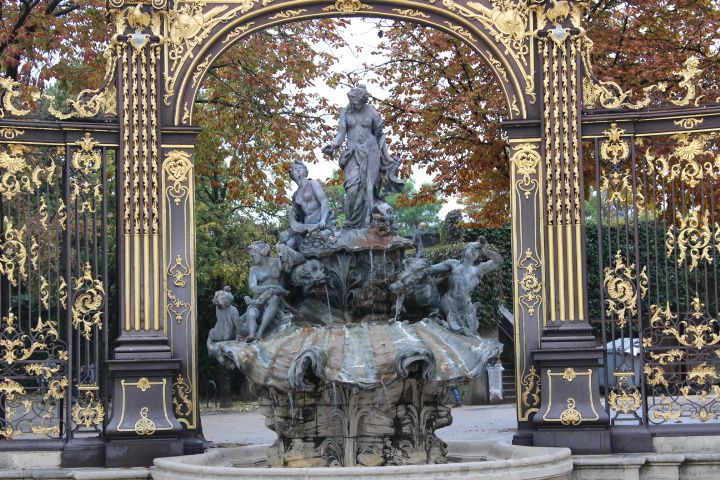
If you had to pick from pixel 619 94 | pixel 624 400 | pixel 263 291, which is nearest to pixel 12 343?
pixel 263 291

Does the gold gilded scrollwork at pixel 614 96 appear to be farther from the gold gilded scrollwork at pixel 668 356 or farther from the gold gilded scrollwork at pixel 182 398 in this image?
the gold gilded scrollwork at pixel 182 398

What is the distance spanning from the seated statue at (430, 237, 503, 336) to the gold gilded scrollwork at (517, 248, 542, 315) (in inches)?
13.3

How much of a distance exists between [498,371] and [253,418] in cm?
518

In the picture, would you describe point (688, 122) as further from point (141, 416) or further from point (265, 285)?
point (141, 416)

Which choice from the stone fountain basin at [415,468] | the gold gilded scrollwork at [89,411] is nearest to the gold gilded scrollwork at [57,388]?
the gold gilded scrollwork at [89,411]

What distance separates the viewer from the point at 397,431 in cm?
1116

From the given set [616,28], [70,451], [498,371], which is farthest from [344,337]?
[498,371]

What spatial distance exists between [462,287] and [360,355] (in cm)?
189

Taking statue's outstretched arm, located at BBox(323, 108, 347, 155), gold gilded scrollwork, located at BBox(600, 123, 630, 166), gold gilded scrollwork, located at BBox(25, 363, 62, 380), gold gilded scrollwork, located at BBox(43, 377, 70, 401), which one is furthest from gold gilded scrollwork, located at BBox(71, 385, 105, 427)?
gold gilded scrollwork, located at BBox(600, 123, 630, 166)

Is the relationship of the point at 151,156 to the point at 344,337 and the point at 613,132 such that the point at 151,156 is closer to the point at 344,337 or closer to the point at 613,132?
the point at 344,337

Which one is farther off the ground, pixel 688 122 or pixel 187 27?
pixel 187 27

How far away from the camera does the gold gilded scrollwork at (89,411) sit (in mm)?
11836

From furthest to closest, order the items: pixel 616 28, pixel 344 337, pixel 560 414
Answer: pixel 616 28, pixel 560 414, pixel 344 337

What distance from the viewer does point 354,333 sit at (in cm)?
1116
